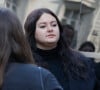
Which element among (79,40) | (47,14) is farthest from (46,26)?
(79,40)

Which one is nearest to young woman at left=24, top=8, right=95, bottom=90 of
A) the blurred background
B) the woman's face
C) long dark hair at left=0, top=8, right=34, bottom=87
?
the woman's face

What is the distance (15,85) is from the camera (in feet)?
6.82

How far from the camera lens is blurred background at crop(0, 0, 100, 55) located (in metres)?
4.33

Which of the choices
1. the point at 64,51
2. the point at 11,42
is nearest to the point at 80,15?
the point at 64,51

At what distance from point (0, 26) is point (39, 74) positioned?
0.97ft

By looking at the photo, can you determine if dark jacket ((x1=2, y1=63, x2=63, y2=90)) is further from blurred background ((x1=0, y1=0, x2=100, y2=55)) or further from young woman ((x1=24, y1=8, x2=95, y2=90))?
blurred background ((x1=0, y1=0, x2=100, y2=55))

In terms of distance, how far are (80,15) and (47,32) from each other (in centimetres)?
147

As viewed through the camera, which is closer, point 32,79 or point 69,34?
point 32,79

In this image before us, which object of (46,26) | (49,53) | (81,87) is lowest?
(81,87)

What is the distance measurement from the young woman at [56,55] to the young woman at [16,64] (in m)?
0.90

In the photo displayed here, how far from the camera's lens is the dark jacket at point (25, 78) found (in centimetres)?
208

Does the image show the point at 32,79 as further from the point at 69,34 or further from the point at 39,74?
the point at 69,34

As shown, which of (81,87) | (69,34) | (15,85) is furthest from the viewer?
(69,34)

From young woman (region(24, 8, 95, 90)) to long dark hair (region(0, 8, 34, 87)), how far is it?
0.89 meters
